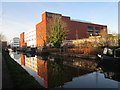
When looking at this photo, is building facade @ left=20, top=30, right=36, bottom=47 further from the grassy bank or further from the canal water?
A: the grassy bank

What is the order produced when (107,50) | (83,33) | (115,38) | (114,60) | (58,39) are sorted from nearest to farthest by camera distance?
(114,60) → (107,50) → (115,38) → (58,39) → (83,33)

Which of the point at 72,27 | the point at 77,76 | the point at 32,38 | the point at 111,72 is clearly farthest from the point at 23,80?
the point at 32,38

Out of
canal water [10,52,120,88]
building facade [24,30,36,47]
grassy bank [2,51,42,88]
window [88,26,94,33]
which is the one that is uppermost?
window [88,26,94,33]

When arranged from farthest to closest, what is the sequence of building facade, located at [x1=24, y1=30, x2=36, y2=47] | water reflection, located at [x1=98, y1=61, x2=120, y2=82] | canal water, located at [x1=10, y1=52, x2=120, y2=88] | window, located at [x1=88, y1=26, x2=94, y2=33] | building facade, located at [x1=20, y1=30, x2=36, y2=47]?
building facade, located at [x1=20, y1=30, x2=36, y2=47] < building facade, located at [x1=24, y1=30, x2=36, y2=47] < window, located at [x1=88, y1=26, x2=94, y2=33] < water reflection, located at [x1=98, y1=61, x2=120, y2=82] < canal water, located at [x1=10, y1=52, x2=120, y2=88]

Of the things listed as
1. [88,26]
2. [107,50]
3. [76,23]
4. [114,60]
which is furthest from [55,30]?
[88,26]

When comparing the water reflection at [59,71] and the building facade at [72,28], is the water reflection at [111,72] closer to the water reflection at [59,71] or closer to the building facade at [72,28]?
the water reflection at [59,71]

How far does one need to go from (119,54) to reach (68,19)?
1856 inches

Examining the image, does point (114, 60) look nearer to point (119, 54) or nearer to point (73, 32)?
point (119, 54)

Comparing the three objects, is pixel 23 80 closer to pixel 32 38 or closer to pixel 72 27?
pixel 72 27

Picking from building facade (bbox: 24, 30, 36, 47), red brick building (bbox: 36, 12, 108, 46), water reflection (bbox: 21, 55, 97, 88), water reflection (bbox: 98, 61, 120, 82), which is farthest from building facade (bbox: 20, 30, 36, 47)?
water reflection (bbox: 98, 61, 120, 82)

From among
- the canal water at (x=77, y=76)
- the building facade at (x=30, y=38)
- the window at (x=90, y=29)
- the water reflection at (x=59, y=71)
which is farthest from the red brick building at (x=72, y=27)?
the canal water at (x=77, y=76)

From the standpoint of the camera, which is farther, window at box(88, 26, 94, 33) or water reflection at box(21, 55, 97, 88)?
window at box(88, 26, 94, 33)

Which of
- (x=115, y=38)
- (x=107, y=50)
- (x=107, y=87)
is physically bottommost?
(x=107, y=87)

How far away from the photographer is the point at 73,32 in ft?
196
